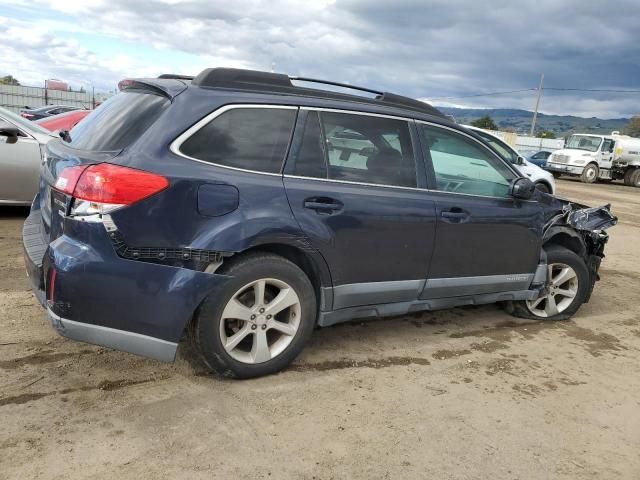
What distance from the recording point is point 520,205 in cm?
447

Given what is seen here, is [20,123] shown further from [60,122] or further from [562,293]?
[562,293]

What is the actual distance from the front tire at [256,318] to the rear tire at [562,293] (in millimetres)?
2413

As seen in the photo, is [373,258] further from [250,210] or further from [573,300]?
[573,300]

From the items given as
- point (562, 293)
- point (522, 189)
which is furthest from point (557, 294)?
point (522, 189)

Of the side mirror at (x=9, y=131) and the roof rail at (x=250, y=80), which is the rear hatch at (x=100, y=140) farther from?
the side mirror at (x=9, y=131)

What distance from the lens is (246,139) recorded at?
3.27 meters

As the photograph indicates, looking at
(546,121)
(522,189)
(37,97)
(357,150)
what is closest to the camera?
(357,150)

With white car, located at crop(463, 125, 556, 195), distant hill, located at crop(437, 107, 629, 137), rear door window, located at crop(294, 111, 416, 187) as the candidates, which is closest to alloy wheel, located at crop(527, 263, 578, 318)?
rear door window, located at crop(294, 111, 416, 187)

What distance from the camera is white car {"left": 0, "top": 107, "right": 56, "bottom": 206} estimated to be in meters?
6.72

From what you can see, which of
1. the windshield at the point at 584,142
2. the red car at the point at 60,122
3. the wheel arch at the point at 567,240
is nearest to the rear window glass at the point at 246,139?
the wheel arch at the point at 567,240

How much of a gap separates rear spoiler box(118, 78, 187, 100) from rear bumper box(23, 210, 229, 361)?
893 millimetres

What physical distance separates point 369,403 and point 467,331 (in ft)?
5.52

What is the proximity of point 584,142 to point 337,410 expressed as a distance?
88.9 ft

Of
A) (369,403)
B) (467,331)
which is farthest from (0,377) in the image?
(467,331)
